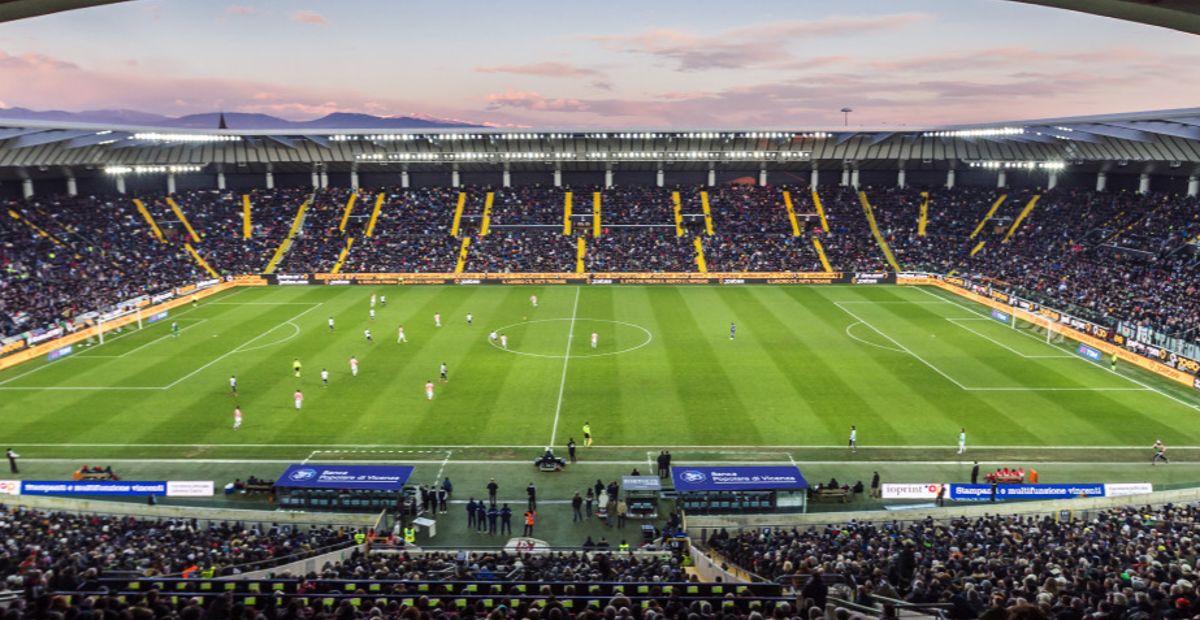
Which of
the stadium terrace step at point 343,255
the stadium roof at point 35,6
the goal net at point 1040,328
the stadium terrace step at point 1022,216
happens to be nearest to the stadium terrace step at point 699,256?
the goal net at point 1040,328

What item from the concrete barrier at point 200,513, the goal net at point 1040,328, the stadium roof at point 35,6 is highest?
the stadium roof at point 35,6

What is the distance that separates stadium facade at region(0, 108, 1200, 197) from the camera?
209 ft

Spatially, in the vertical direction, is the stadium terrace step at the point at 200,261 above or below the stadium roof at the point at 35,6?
below

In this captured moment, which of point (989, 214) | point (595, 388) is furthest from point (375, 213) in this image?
point (989, 214)

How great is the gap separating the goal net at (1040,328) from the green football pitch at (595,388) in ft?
6.00

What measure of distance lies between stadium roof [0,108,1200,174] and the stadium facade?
13cm

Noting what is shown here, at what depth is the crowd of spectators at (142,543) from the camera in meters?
16.0

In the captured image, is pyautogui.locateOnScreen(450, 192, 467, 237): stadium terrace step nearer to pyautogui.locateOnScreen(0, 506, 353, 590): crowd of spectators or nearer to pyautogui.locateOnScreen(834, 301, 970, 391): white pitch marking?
pyautogui.locateOnScreen(834, 301, 970, 391): white pitch marking

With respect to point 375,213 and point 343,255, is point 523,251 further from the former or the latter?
point 375,213

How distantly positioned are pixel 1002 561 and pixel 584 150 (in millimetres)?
66246

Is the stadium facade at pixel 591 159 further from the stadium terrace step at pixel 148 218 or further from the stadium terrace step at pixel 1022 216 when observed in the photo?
the stadium terrace step at pixel 1022 216

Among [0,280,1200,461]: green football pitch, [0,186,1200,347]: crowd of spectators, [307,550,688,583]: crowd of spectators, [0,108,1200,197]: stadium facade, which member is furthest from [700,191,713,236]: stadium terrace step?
[307,550,688,583]: crowd of spectators

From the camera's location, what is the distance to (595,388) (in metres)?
37.0

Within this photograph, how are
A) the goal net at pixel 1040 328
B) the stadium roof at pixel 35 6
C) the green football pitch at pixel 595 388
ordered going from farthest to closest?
the goal net at pixel 1040 328 → the green football pitch at pixel 595 388 → the stadium roof at pixel 35 6
